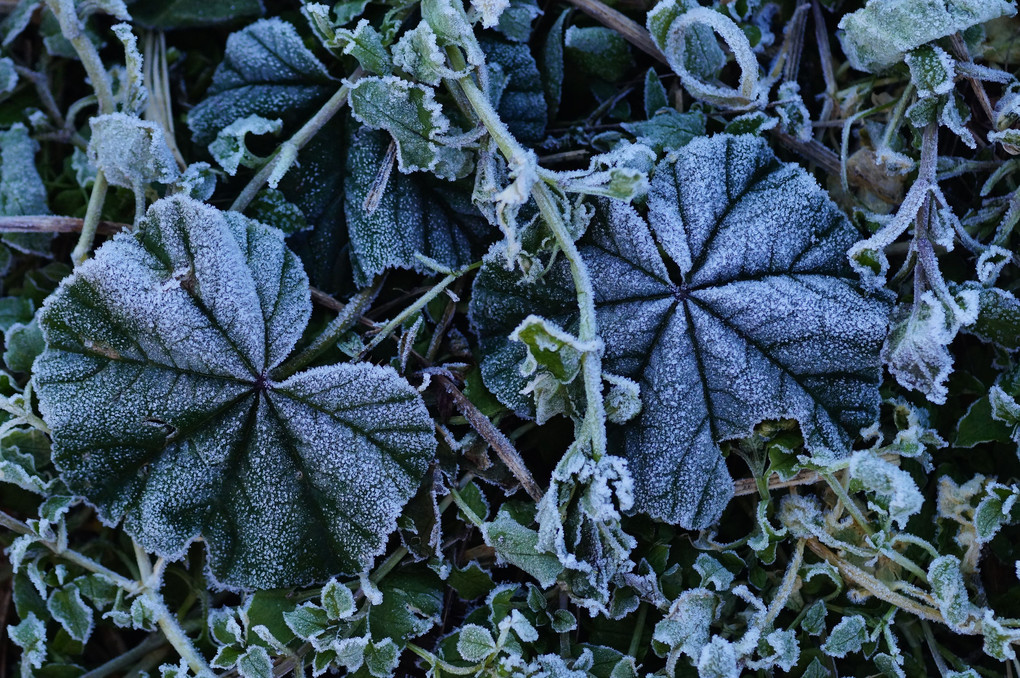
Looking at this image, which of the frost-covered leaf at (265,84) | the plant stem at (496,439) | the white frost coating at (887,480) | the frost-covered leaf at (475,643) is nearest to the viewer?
the white frost coating at (887,480)

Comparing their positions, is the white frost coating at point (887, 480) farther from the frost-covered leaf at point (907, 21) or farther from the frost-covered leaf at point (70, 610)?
the frost-covered leaf at point (70, 610)

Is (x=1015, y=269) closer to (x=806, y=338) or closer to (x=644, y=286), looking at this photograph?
(x=806, y=338)

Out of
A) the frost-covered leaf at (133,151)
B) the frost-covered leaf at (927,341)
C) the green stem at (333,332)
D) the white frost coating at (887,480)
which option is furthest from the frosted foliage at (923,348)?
the frost-covered leaf at (133,151)

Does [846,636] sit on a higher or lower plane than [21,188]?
lower

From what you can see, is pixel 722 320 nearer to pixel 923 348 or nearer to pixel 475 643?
pixel 923 348

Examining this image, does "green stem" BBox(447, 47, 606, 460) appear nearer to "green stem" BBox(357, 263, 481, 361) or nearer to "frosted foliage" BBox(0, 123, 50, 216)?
"green stem" BBox(357, 263, 481, 361)

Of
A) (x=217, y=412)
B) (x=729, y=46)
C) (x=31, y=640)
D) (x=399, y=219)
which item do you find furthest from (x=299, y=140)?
(x=31, y=640)
